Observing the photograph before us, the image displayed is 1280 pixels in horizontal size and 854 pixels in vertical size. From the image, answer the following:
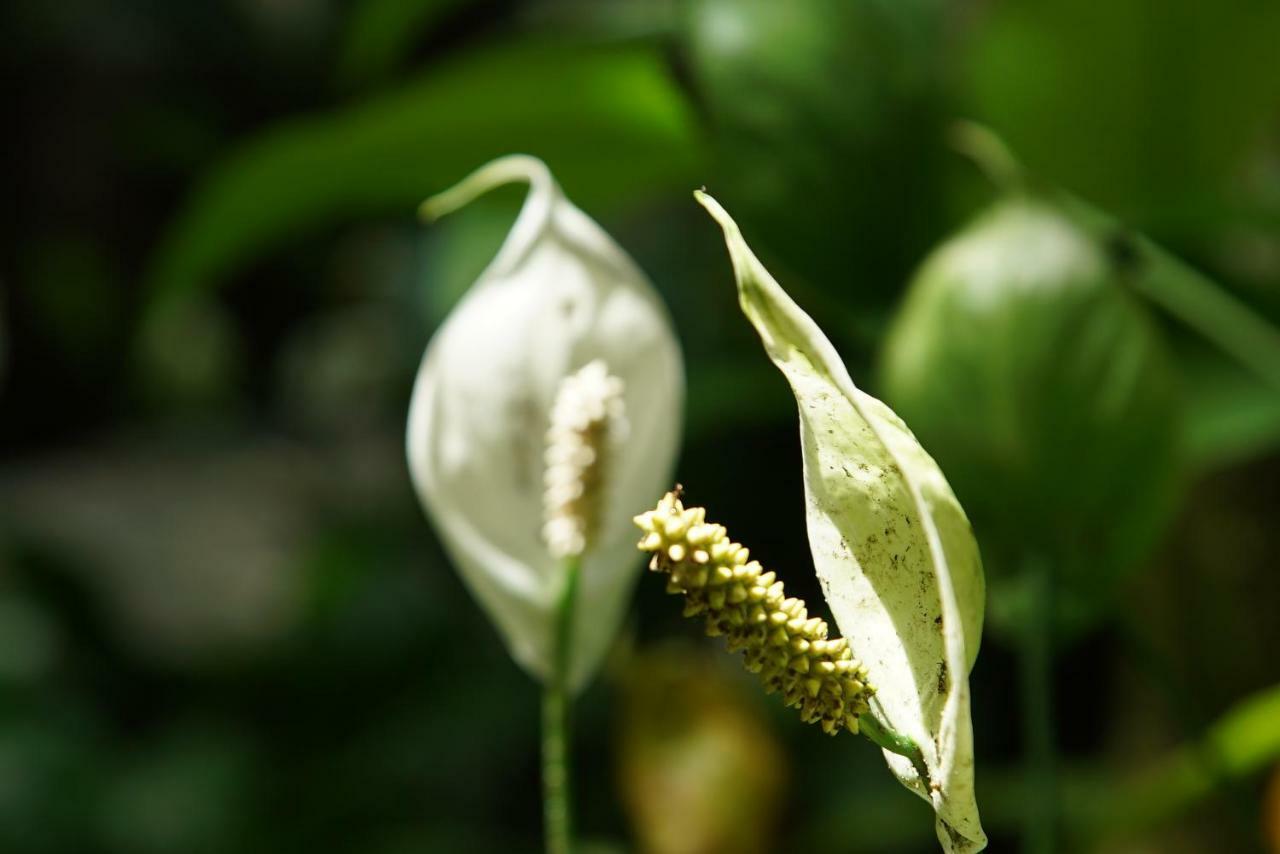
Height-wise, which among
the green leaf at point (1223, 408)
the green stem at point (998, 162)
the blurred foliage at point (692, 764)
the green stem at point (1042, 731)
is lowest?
the blurred foliage at point (692, 764)

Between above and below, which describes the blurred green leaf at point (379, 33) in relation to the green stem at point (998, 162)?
below

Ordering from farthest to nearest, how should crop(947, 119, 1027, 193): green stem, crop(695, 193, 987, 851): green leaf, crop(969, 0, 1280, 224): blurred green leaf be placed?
1. crop(969, 0, 1280, 224): blurred green leaf
2. crop(947, 119, 1027, 193): green stem
3. crop(695, 193, 987, 851): green leaf

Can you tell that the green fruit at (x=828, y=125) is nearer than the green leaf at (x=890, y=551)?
No

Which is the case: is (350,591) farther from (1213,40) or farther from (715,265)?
(1213,40)

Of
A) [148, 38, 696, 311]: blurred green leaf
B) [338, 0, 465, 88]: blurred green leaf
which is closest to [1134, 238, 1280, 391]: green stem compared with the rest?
[148, 38, 696, 311]: blurred green leaf

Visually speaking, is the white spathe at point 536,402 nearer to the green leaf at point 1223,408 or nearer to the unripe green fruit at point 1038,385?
the unripe green fruit at point 1038,385

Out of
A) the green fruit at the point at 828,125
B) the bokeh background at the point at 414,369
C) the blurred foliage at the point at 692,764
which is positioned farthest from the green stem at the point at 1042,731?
the blurred foliage at the point at 692,764

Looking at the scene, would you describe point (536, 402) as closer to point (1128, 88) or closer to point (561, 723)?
point (561, 723)

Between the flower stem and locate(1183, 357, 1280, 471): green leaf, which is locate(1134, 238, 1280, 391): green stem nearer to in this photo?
locate(1183, 357, 1280, 471): green leaf
